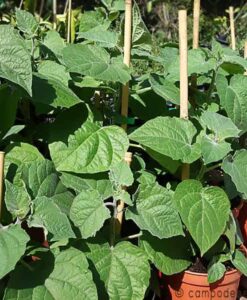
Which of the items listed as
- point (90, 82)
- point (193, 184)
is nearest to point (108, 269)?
point (193, 184)

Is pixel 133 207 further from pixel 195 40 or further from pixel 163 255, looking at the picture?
pixel 195 40

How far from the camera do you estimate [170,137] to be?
169 centimetres

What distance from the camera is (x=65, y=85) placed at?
→ 1730mm

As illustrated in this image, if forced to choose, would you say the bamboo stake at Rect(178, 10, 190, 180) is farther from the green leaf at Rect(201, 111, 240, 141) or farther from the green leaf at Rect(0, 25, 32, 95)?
the green leaf at Rect(0, 25, 32, 95)

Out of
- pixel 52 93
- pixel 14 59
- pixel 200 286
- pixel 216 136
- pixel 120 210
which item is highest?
pixel 14 59

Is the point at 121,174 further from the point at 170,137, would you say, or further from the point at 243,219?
the point at 243,219

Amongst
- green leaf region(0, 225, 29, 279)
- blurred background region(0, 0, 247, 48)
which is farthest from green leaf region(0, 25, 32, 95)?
blurred background region(0, 0, 247, 48)

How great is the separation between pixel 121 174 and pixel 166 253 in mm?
294

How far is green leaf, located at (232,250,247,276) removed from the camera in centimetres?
173

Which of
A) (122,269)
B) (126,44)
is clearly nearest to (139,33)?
(126,44)

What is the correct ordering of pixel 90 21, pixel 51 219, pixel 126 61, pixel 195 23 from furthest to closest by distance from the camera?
pixel 90 21 → pixel 195 23 → pixel 126 61 → pixel 51 219

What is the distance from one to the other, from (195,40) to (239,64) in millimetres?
221

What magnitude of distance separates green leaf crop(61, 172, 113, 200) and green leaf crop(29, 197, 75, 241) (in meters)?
0.18

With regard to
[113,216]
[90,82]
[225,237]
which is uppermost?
[90,82]
